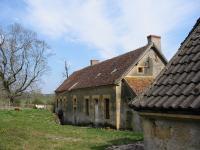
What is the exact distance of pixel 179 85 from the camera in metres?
5.07

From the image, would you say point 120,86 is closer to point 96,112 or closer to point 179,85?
point 96,112

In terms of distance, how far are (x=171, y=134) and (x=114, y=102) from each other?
1969 cm

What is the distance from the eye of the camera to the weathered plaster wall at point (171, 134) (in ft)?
15.0

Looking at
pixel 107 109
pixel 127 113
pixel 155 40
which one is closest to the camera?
pixel 127 113

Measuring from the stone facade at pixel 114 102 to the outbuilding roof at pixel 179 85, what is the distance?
16.5 metres

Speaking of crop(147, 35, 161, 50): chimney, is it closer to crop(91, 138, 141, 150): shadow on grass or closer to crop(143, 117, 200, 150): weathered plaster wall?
crop(91, 138, 141, 150): shadow on grass

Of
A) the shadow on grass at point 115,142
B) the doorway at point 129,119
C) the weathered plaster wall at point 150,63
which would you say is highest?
the weathered plaster wall at point 150,63

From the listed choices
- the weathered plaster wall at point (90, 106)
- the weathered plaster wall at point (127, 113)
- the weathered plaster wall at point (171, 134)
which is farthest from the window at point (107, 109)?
the weathered plaster wall at point (171, 134)

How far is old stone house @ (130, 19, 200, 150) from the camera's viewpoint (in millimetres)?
4543

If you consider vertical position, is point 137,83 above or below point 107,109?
above

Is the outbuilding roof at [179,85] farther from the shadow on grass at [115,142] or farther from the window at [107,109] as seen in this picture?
the window at [107,109]

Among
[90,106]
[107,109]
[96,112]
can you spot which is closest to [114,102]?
[107,109]

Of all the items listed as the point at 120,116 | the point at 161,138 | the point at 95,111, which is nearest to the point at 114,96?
the point at 120,116

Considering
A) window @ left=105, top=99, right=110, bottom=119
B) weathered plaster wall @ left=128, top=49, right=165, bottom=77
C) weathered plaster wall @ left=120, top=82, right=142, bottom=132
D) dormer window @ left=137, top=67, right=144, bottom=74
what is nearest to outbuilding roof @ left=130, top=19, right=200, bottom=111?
weathered plaster wall @ left=120, top=82, right=142, bottom=132
